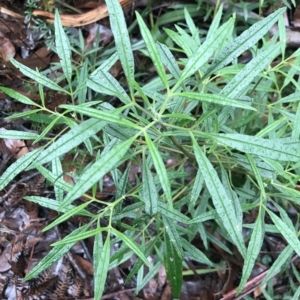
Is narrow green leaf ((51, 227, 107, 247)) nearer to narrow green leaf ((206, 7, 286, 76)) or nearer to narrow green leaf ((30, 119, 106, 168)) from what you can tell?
narrow green leaf ((30, 119, 106, 168))

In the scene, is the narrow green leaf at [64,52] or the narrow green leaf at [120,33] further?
the narrow green leaf at [64,52]

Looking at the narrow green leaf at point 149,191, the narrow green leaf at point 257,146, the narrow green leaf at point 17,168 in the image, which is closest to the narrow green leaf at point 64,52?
A: the narrow green leaf at point 17,168

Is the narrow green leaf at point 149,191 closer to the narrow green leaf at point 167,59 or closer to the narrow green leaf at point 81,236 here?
the narrow green leaf at point 81,236

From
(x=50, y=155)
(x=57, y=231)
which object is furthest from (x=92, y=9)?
(x=50, y=155)

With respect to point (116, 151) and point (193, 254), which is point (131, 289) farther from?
point (116, 151)

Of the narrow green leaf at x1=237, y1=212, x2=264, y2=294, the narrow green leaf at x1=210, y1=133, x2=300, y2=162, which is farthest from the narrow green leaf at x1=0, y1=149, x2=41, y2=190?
the narrow green leaf at x1=237, y1=212, x2=264, y2=294
